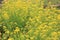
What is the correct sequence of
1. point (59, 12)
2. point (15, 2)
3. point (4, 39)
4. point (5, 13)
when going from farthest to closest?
point (59, 12) < point (15, 2) < point (5, 13) < point (4, 39)

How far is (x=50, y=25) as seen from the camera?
4156 mm

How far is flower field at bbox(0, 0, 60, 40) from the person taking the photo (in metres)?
3.86

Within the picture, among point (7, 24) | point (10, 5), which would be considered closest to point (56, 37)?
point (7, 24)

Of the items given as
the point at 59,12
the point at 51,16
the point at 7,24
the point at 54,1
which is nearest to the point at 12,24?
the point at 7,24

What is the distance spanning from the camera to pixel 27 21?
173 inches

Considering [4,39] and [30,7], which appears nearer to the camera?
[4,39]

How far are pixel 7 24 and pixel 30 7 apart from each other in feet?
2.06

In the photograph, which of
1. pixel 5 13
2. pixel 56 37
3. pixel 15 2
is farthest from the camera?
pixel 15 2

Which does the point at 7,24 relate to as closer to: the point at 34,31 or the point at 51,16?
the point at 34,31

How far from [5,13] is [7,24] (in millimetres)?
238

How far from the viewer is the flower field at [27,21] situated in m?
3.86

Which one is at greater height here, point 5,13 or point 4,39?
point 5,13

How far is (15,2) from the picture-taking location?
4668 mm

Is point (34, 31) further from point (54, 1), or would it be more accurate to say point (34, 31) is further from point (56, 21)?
point (54, 1)
